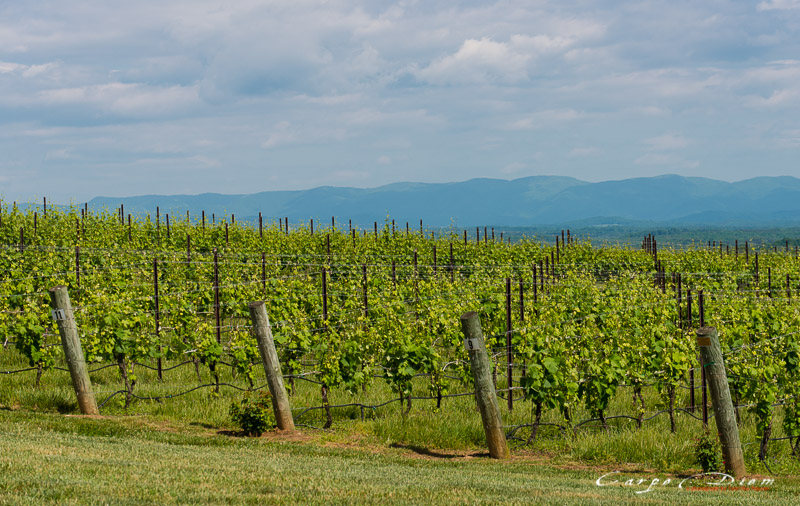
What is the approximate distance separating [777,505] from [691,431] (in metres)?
3.37

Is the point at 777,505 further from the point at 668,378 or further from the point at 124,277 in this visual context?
the point at 124,277

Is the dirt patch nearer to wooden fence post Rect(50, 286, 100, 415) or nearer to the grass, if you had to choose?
the grass

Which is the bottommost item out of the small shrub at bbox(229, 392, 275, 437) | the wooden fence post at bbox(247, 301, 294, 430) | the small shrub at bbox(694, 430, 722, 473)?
the small shrub at bbox(694, 430, 722, 473)

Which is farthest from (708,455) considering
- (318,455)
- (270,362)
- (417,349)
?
(270,362)

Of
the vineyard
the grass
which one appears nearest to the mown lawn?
the grass

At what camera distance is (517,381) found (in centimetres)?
1318

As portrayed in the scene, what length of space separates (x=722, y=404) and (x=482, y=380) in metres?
2.53

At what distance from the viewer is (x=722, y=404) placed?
836 cm

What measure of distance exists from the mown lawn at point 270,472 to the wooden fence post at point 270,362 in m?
0.32

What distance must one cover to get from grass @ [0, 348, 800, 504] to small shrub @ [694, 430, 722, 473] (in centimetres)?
24

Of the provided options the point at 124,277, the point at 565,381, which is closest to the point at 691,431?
the point at 565,381

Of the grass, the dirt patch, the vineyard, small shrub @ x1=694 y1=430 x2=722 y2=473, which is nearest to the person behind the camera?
the grass

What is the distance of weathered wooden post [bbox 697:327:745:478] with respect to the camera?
27.3 feet

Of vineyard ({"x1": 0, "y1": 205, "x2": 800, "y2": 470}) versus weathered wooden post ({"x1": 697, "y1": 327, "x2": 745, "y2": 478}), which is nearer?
weathered wooden post ({"x1": 697, "y1": 327, "x2": 745, "y2": 478})
